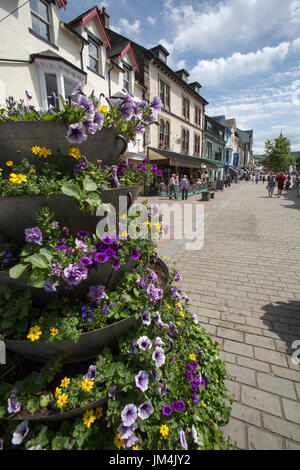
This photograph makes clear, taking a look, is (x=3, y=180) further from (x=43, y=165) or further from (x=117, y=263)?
(x=117, y=263)

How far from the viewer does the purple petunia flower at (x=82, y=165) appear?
157cm

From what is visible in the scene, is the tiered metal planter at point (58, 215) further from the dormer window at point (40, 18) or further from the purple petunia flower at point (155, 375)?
the dormer window at point (40, 18)

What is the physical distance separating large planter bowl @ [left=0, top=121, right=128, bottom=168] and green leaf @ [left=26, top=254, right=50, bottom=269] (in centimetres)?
71

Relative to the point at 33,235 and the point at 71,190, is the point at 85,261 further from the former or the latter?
the point at 71,190

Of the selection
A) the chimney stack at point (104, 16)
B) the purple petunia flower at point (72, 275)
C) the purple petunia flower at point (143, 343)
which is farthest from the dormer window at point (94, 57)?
the purple petunia flower at point (143, 343)

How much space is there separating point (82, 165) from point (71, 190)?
0.98 ft

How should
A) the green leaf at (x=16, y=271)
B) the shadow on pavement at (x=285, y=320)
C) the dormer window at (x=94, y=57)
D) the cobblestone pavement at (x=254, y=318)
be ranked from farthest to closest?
the dormer window at (x=94, y=57) → the shadow on pavement at (x=285, y=320) → the cobblestone pavement at (x=254, y=318) → the green leaf at (x=16, y=271)

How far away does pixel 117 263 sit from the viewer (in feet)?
4.92

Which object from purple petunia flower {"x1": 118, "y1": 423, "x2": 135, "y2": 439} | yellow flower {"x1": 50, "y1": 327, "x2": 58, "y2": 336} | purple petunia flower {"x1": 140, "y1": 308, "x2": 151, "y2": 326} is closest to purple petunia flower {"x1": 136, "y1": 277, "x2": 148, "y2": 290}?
purple petunia flower {"x1": 140, "y1": 308, "x2": 151, "y2": 326}

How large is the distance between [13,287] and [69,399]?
0.83m

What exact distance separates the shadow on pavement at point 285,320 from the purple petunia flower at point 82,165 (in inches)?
124

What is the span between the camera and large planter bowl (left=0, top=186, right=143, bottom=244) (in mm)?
1440

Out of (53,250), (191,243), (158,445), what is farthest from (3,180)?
(191,243)

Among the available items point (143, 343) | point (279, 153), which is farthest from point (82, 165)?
point (279, 153)
